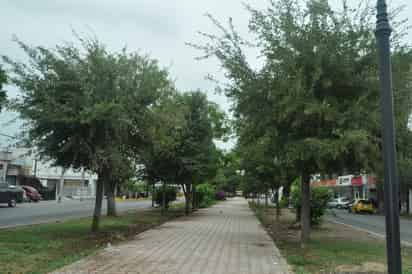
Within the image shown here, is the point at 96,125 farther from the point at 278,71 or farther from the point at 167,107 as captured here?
the point at 278,71

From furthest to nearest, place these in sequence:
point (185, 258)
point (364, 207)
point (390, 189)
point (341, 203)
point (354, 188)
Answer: point (354, 188), point (341, 203), point (364, 207), point (185, 258), point (390, 189)

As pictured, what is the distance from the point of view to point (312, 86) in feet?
34.9

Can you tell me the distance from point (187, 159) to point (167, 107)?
40.4 ft

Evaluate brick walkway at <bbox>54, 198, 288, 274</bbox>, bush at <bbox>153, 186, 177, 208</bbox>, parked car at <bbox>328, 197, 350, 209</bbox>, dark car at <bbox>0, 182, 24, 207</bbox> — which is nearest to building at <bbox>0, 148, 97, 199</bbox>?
dark car at <bbox>0, 182, 24, 207</bbox>

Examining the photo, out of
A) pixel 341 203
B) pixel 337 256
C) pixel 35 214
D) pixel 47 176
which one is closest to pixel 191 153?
pixel 35 214

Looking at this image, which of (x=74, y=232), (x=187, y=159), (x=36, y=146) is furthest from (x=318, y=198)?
(x=36, y=146)

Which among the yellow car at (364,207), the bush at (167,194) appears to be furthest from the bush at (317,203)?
the yellow car at (364,207)

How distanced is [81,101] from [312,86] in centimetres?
640

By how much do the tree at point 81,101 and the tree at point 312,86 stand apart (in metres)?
3.09

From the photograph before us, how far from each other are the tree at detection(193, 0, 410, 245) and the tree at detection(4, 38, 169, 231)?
10.1 ft

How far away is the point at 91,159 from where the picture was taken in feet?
41.8

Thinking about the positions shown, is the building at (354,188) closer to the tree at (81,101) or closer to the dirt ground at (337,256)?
the dirt ground at (337,256)

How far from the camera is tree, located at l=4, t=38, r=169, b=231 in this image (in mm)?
12117

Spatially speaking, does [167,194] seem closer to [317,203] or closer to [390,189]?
[317,203]
